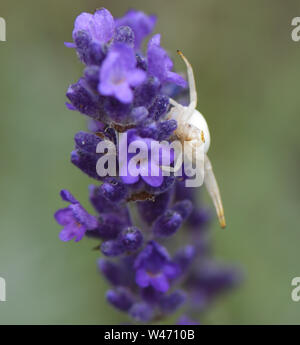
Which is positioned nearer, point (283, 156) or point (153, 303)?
point (153, 303)

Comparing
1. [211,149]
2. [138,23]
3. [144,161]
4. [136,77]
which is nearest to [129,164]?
[144,161]

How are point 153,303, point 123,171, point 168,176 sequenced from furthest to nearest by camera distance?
point 153,303
point 168,176
point 123,171

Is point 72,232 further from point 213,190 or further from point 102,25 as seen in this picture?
point 102,25

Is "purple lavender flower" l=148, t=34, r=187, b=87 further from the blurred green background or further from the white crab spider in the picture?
the blurred green background

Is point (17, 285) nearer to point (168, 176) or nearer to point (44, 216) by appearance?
point (44, 216)

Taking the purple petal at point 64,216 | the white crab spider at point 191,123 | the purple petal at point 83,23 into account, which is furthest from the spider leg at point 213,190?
the purple petal at point 83,23

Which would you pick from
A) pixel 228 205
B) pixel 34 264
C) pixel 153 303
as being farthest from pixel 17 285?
pixel 228 205
